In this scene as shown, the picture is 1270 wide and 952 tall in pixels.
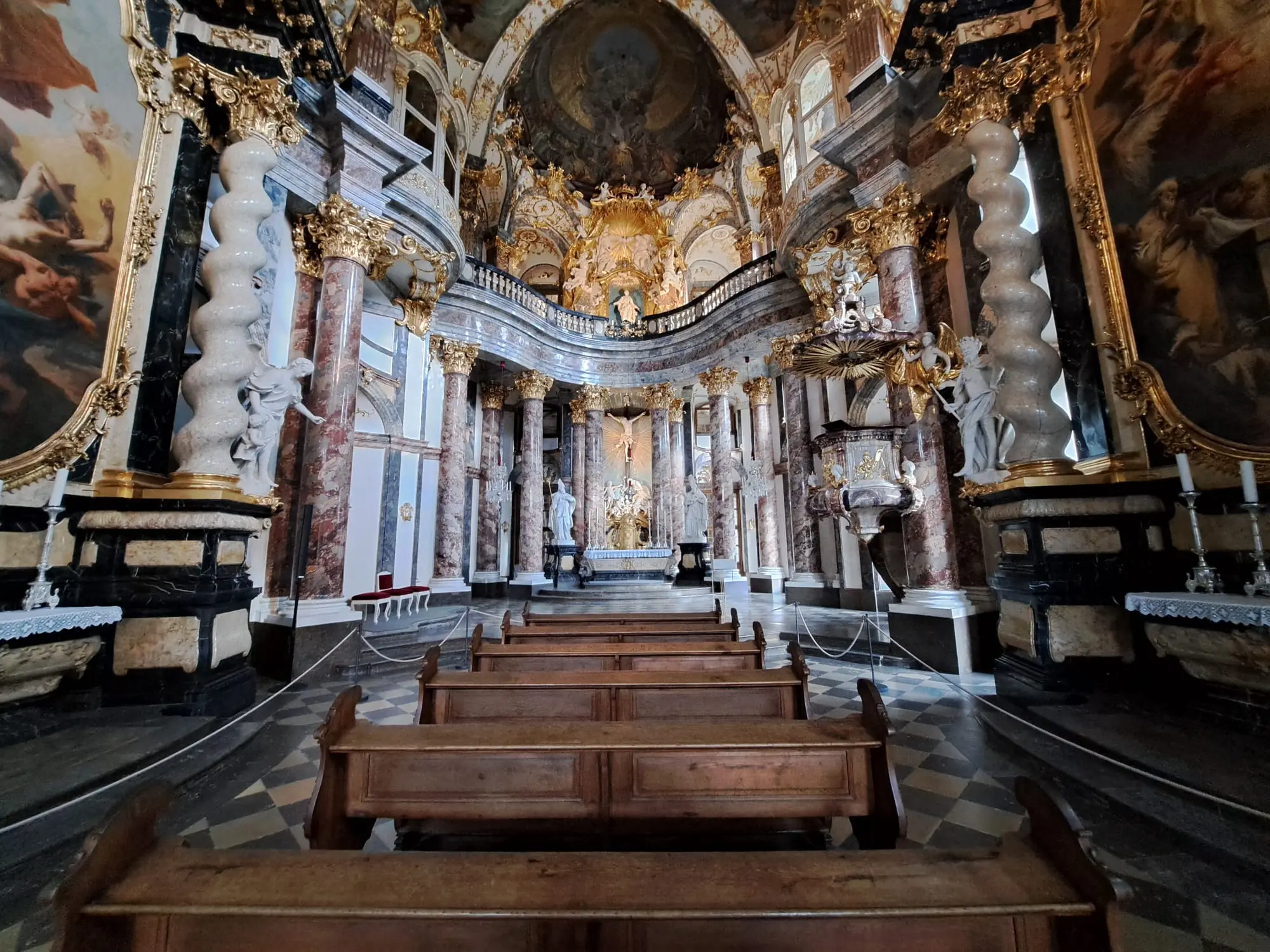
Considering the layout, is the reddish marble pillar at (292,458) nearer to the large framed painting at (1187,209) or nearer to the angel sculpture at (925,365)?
the angel sculpture at (925,365)

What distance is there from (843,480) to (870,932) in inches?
231

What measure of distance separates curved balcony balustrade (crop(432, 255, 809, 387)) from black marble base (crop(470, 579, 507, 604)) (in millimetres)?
5479

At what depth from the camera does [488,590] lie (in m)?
12.6

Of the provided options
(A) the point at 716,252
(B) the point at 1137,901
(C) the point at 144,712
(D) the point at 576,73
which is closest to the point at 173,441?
(C) the point at 144,712

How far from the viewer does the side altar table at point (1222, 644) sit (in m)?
2.96

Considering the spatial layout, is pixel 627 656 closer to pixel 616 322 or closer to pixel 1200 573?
pixel 1200 573

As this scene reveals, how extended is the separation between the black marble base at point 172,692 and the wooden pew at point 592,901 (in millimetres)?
3291

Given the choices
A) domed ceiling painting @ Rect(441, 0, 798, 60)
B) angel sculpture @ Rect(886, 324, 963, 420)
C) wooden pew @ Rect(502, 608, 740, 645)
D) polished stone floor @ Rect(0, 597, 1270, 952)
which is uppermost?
domed ceiling painting @ Rect(441, 0, 798, 60)

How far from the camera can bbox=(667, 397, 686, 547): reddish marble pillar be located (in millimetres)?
14680

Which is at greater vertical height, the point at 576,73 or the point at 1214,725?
the point at 576,73

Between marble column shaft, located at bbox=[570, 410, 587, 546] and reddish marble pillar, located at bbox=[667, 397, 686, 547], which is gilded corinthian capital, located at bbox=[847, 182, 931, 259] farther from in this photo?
marble column shaft, located at bbox=[570, 410, 587, 546]

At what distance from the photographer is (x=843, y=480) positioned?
656 centimetres

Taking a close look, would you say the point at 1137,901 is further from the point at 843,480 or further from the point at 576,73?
the point at 576,73

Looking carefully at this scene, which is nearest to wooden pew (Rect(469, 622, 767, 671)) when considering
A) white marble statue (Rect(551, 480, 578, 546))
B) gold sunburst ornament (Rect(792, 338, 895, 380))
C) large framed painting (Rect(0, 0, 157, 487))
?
large framed painting (Rect(0, 0, 157, 487))
